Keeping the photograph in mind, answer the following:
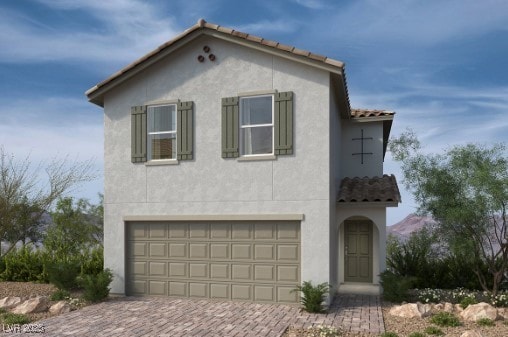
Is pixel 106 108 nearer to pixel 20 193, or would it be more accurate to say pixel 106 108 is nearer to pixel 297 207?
pixel 20 193

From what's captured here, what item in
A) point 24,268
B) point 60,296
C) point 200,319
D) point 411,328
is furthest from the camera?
point 24,268

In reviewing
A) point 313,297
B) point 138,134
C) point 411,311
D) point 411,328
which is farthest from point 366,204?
point 138,134

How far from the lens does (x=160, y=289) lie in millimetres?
11875

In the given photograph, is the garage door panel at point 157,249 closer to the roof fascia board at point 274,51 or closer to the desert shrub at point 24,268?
the desert shrub at point 24,268

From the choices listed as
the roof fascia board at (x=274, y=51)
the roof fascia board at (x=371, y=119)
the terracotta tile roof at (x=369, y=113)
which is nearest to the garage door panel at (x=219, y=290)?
the roof fascia board at (x=274, y=51)

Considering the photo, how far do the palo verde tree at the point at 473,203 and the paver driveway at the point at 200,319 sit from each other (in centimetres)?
303

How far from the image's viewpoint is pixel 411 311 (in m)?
9.67

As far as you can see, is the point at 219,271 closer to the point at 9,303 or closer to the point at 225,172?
the point at 225,172

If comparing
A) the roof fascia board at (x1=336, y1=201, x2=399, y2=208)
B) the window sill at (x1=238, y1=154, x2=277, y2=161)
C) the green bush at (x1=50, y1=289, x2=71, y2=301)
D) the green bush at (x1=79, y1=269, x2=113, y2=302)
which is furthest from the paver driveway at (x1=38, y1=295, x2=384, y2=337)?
the window sill at (x1=238, y1=154, x2=277, y2=161)

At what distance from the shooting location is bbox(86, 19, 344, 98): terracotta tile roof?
34.3 ft

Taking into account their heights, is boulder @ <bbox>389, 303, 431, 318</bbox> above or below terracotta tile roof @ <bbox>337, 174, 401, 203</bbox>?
below

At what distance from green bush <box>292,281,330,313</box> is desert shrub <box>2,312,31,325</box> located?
6.22 metres

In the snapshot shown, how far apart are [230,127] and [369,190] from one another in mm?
4369

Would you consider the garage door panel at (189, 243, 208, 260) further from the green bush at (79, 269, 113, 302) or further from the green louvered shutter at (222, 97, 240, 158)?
the green louvered shutter at (222, 97, 240, 158)
